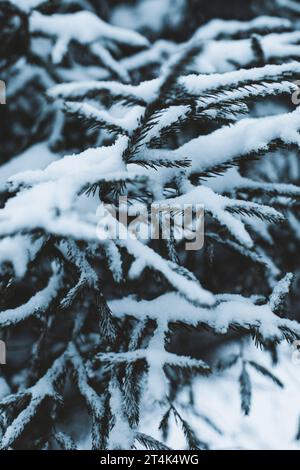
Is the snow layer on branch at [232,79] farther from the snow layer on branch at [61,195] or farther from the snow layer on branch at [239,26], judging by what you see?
the snow layer on branch at [239,26]

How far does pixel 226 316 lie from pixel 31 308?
709mm

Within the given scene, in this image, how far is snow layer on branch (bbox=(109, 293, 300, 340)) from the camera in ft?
4.66

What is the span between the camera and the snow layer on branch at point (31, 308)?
1.59m

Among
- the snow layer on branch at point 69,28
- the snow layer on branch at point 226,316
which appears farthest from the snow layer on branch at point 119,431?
the snow layer on branch at point 69,28

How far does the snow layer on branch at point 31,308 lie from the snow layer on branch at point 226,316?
366 millimetres

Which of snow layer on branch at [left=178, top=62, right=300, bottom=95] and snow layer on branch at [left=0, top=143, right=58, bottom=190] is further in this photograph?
snow layer on branch at [left=0, top=143, right=58, bottom=190]

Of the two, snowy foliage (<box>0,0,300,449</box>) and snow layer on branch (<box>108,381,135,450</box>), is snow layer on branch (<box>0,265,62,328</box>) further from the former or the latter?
snow layer on branch (<box>108,381,135,450</box>)

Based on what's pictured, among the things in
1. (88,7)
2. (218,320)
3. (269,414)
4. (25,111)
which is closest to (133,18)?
(88,7)

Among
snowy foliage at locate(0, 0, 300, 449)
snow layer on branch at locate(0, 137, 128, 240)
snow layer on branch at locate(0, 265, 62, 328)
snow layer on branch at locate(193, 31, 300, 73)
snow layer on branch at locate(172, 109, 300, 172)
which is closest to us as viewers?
snow layer on branch at locate(0, 137, 128, 240)

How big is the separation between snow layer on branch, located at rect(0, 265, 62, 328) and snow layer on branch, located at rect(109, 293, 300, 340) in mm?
366

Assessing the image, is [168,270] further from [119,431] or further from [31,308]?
[31,308]

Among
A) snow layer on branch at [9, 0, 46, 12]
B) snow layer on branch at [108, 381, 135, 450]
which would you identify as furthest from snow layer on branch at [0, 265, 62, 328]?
snow layer on branch at [9, 0, 46, 12]

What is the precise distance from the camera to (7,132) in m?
3.07

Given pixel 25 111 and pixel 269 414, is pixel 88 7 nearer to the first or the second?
pixel 25 111
